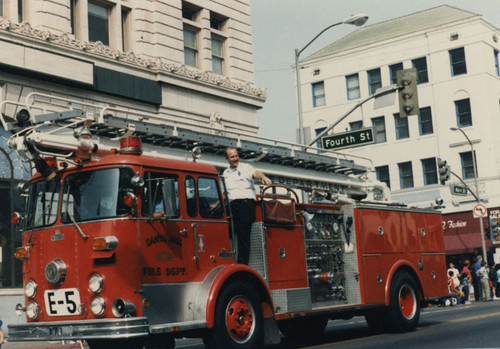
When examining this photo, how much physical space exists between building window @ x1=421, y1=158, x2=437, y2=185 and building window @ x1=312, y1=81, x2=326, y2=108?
905cm

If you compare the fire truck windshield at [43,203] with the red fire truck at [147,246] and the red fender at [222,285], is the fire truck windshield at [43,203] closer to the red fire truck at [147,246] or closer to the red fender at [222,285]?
the red fire truck at [147,246]

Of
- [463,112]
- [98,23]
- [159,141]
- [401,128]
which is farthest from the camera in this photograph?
[401,128]

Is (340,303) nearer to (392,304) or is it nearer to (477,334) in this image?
(392,304)

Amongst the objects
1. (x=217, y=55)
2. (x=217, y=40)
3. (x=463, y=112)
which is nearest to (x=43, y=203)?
(x=217, y=55)

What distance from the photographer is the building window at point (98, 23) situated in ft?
75.9

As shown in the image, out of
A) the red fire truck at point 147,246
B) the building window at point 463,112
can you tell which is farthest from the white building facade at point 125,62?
the building window at point 463,112

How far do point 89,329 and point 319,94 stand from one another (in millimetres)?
46901

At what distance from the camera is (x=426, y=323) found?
15.9m

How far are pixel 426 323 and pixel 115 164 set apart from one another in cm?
880

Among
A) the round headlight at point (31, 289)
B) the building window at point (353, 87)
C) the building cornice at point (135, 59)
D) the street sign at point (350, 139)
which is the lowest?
the round headlight at point (31, 289)

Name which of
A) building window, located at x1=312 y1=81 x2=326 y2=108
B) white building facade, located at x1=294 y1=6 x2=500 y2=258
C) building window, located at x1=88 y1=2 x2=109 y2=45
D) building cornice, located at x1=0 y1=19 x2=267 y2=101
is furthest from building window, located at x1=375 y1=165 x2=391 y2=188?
Answer: building window, located at x1=88 y1=2 x2=109 y2=45

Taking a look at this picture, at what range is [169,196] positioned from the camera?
9859mm

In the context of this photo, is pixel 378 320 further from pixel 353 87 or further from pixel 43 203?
pixel 353 87

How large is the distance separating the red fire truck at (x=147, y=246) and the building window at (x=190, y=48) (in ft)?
46.4
